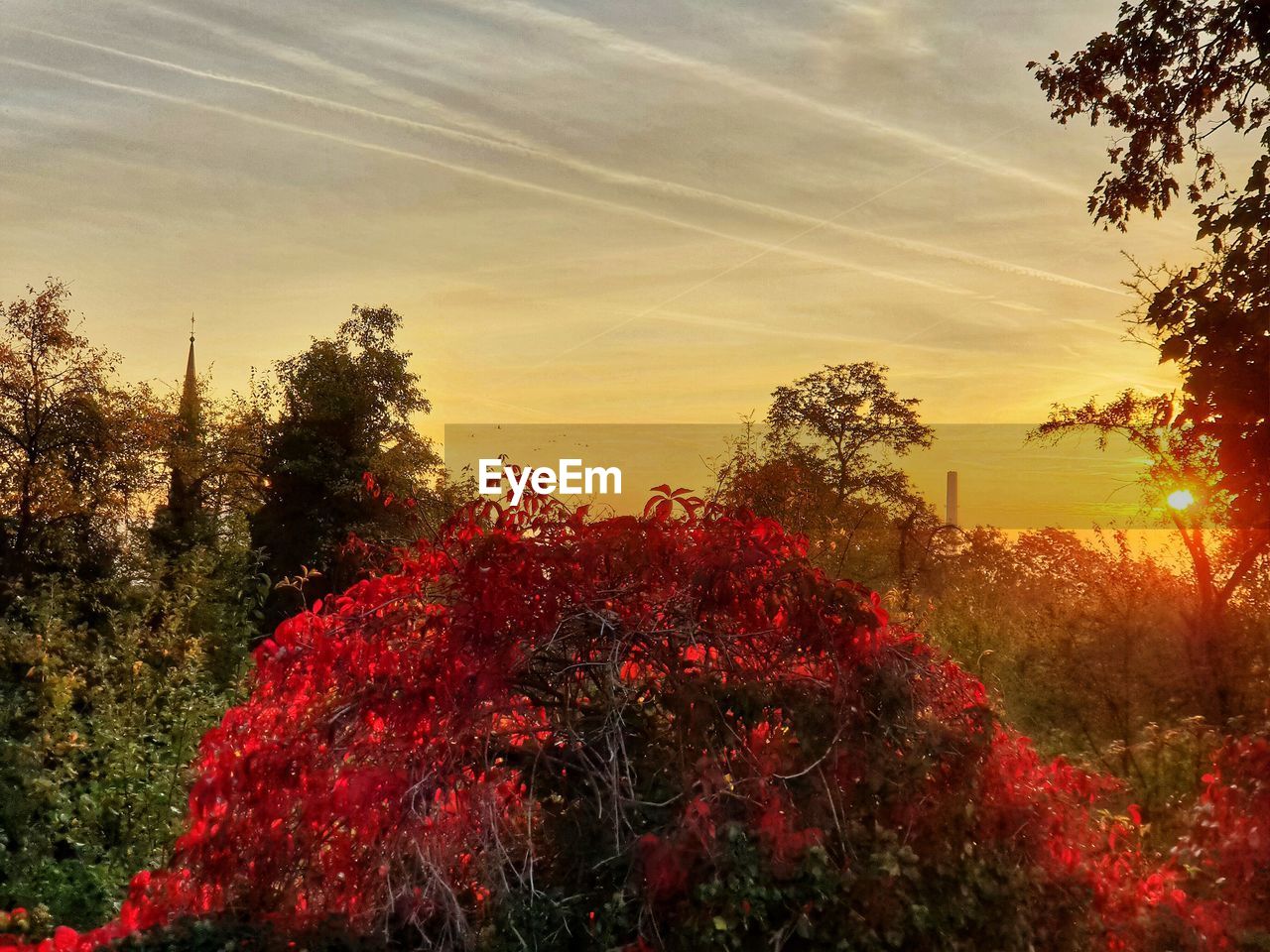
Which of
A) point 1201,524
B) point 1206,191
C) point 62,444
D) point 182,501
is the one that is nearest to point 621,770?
point 1206,191

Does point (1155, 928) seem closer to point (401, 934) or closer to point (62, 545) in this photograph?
point (401, 934)

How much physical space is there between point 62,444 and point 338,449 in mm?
7262

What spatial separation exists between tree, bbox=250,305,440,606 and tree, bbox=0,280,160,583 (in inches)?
201

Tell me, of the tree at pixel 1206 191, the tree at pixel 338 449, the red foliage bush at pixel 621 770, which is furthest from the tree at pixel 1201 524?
the tree at pixel 338 449

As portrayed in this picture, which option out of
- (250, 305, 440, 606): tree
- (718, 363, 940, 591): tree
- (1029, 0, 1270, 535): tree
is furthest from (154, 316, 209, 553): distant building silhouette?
(1029, 0, 1270, 535): tree

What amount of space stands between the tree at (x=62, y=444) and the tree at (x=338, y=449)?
512 centimetres

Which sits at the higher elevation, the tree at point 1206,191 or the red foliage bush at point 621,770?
the tree at point 1206,191

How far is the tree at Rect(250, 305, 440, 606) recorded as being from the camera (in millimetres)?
26250

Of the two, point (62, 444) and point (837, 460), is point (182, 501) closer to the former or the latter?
point (62, 444)

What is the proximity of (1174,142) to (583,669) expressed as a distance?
28.2 ft

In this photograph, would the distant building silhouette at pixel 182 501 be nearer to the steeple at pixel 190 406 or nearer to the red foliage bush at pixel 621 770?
the steeple at pixel 190 406

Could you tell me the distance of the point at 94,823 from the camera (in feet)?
29.5

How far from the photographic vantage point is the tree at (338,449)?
26250 millimetres

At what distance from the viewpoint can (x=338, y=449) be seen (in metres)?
27.0
